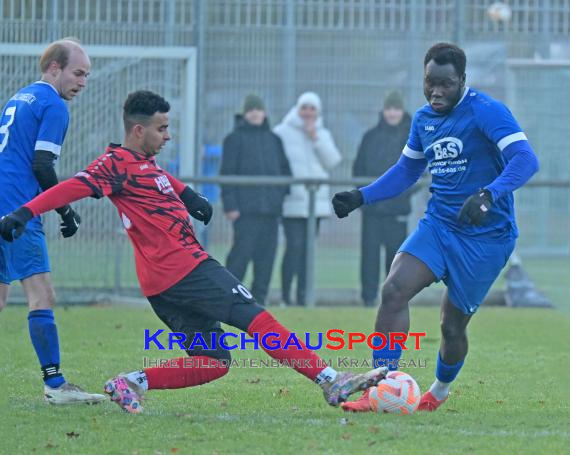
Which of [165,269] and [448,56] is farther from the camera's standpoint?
[448,56]

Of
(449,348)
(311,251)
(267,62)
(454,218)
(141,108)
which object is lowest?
(311,251)

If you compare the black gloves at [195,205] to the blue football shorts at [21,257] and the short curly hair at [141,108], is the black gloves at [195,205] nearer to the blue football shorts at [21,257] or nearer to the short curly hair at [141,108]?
the short curly hair at [141,108]

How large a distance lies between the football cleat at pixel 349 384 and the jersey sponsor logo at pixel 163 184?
1433mm

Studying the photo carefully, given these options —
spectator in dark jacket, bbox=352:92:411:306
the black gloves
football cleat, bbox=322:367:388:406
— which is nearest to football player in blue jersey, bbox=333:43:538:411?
football cleat, bbox=322:367:388:406

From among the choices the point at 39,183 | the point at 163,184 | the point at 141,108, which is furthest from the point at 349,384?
the point at 39,183

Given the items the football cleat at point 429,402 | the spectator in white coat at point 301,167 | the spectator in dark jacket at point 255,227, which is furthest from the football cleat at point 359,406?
the spectator in white coat at point 301,167

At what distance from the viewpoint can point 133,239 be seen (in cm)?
698

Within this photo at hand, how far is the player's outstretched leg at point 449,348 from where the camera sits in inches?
291

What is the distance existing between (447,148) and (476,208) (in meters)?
0.68

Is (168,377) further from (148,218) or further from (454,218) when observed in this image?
(454,218)

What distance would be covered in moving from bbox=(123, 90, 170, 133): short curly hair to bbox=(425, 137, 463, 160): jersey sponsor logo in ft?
5.32

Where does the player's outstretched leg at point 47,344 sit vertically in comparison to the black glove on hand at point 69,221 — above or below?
below

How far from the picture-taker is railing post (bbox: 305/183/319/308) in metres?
13.6

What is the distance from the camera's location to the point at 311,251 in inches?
537
